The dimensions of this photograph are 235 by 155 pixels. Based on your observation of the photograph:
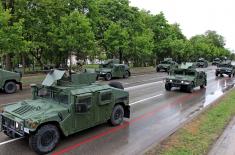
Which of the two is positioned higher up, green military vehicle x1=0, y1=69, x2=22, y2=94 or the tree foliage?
the tree foliage

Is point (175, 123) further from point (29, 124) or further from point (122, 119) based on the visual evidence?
point (29, 124)

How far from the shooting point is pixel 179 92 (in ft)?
63.5

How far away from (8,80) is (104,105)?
10.3 meters

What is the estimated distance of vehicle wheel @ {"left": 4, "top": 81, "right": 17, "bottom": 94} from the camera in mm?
17100

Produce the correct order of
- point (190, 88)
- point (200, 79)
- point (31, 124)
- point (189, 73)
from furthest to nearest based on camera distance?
point (200, 79) → point (189, 73) → point (190, 88) → point (31, 124)

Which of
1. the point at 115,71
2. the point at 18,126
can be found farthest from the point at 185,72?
the point at 18,126

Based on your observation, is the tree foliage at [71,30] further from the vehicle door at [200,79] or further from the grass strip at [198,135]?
the grass strip at [198,135]

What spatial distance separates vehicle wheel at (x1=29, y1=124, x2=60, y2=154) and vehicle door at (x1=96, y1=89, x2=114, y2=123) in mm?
1759

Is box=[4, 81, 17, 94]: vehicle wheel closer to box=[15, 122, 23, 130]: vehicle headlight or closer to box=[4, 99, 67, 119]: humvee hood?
box=[4, 99, 67, 119]: humvee hood

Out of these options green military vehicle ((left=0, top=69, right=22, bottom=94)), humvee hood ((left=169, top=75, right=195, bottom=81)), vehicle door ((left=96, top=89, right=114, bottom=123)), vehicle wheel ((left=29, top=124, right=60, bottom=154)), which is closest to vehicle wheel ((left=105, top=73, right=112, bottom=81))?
humvee hood ((left=169, top=75, right=195, bottom=81))

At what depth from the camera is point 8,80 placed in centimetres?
1734

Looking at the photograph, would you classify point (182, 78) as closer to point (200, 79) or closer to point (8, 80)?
point (200, 79)

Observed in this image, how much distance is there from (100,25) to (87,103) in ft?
97.9

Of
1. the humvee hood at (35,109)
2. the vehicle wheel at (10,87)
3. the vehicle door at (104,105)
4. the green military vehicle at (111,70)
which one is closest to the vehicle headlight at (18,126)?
the humvee hood at (35,109)
